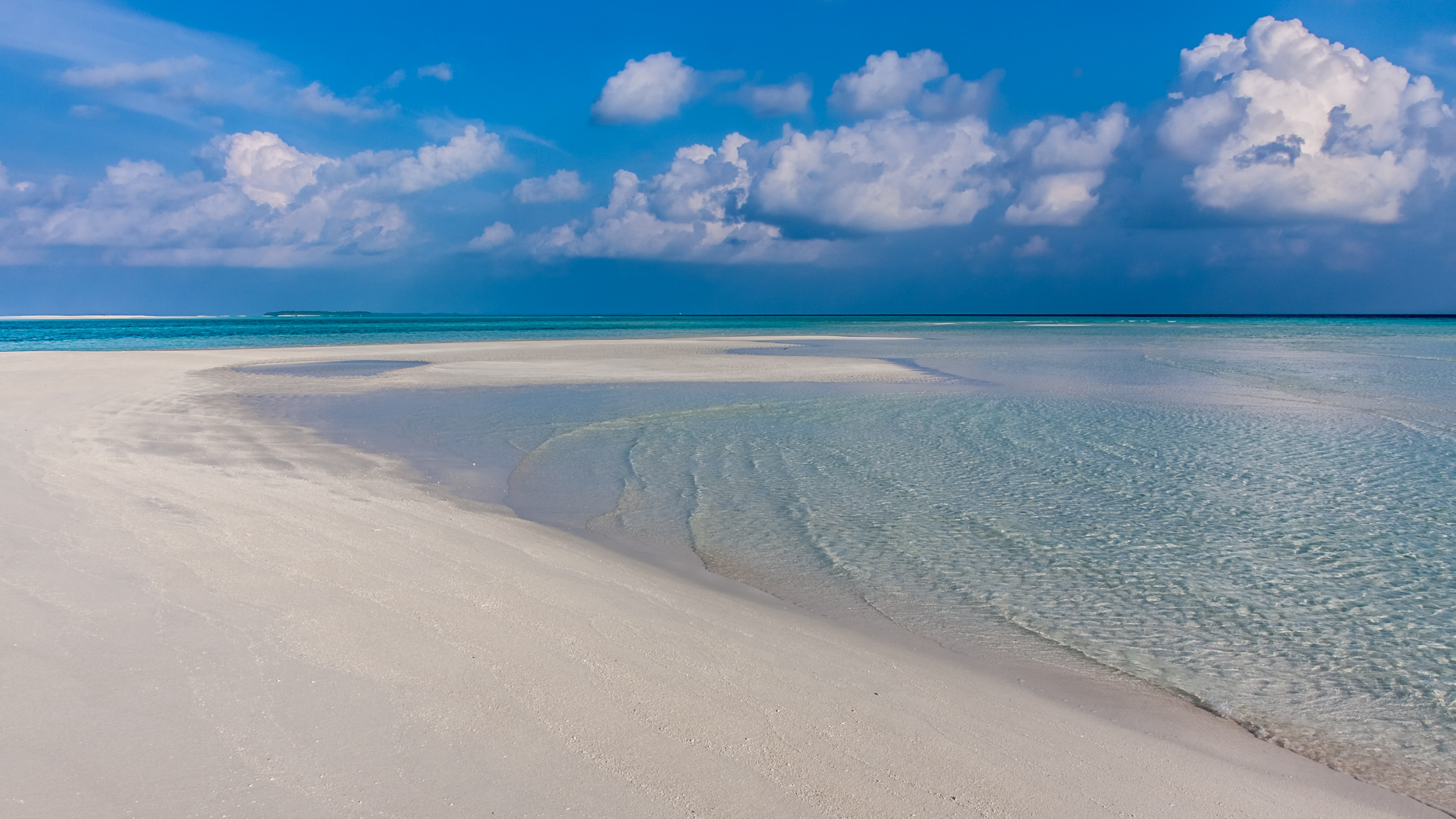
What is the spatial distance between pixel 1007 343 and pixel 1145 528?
45573 mm

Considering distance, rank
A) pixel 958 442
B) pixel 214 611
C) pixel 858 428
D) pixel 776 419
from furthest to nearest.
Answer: pixel 776 419
pixel 858 428
pixel 958 442
pixel 214 611

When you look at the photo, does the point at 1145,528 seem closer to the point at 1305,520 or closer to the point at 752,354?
the point at 1305,520

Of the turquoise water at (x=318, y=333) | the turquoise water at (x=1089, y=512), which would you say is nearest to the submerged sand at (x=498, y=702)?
the turquoise water at (x=1089, y=512)

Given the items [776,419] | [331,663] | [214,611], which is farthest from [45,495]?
[776,419]

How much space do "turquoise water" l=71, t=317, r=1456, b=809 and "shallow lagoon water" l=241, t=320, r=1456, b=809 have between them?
0.12 ft

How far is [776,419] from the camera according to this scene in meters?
15.7

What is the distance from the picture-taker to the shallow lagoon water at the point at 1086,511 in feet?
17.0

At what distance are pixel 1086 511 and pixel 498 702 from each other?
6982 millimetres

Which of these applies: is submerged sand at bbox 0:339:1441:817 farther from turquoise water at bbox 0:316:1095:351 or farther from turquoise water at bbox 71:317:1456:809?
turquoise water at bbox 0:316:1095:351

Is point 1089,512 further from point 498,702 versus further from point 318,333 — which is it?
point 318,333

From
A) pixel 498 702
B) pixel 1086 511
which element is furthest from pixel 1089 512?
pixel 498 702

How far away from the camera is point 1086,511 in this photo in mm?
8922

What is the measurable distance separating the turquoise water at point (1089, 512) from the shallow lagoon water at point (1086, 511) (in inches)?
1.4

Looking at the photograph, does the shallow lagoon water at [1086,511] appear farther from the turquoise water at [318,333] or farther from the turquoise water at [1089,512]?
the turquoise water at [318,333]
